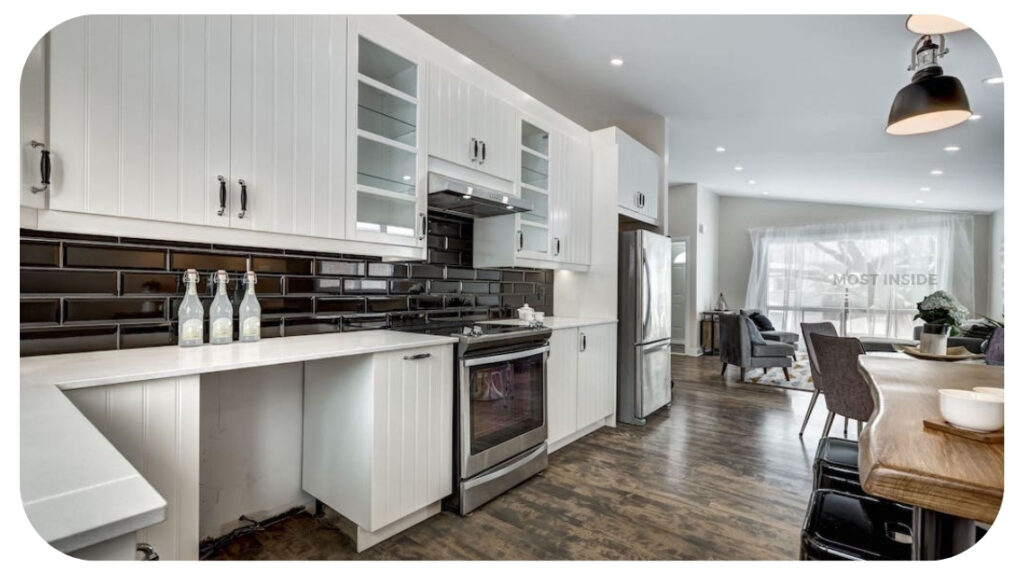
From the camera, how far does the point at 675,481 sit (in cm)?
252

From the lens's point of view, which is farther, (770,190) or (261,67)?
(770,190)

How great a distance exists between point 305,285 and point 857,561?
2.15 meters

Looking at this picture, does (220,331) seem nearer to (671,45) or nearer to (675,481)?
(675,481)

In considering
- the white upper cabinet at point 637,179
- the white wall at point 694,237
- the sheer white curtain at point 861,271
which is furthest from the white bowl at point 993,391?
the sheer white curtain at point 861,271

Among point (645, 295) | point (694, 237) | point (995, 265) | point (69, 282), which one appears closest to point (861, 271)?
point (995, 265)

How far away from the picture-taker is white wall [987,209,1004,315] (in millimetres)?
5930

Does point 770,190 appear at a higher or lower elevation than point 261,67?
higher

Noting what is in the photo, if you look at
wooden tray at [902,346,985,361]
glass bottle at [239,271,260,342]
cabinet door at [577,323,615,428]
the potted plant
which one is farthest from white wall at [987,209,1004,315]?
glass bottle at [239,271,260,342]

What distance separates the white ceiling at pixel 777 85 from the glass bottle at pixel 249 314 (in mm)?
2170

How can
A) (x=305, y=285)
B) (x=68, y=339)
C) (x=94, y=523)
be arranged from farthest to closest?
(x=305, y=285) < (x=68, y=339) < (x=94, y=523)

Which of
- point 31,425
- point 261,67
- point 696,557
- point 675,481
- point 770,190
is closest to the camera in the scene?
point 31,425

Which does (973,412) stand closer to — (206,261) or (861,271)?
(206,261)
